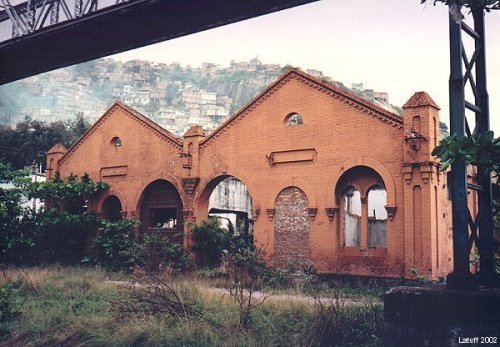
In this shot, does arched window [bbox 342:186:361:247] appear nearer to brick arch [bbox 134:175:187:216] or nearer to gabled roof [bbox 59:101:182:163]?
brick arch [bbox 134:175:187:216]

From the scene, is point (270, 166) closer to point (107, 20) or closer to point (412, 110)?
point (412, 110)

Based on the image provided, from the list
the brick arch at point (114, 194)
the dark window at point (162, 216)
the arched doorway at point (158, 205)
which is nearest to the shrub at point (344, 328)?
the arched doorway at point (158, 205)

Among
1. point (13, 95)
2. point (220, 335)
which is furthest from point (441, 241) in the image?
point (13, 95)

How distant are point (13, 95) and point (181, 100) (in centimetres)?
6007

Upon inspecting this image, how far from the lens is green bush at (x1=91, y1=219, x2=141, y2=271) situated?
65.8 feet

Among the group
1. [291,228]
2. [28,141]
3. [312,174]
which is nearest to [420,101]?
[312,174]

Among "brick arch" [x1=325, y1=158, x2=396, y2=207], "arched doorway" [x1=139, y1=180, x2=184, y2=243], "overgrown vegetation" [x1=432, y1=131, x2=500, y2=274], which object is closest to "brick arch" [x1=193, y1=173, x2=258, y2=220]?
"arched doorway" [x1=139, y1=180, x2=184, y2=243]

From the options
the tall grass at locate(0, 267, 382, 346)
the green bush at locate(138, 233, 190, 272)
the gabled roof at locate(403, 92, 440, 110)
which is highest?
the gabled roof at locate(403, 92, 440, 110)

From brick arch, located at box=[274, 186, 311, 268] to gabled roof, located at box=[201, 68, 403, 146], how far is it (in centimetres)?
345

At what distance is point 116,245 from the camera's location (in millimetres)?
20422

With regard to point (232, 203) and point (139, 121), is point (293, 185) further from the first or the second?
point (232, 203)

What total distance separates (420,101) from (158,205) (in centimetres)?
1168

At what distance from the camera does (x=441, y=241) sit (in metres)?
15.4

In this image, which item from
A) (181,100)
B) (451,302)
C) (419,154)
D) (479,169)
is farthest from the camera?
(181,100)
